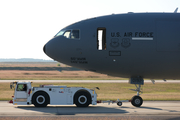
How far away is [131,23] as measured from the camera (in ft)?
57.1

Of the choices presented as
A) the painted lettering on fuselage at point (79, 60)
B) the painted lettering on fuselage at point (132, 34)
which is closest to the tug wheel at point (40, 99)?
the painted lettering on fuselage at point (79, 60)

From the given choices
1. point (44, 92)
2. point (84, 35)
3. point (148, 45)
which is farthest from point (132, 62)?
point (44, 92)

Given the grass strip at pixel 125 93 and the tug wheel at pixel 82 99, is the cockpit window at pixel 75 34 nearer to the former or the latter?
the tug wheel at pixel 82 99

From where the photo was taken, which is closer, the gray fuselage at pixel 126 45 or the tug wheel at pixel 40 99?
the gray fuselage at pixel 126 45

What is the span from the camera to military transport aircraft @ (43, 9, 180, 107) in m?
16.9

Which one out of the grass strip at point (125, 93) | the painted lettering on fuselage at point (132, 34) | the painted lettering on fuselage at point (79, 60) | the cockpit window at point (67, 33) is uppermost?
the cockpit window at point (67, 33)

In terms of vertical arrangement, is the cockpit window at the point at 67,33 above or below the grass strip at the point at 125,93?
above

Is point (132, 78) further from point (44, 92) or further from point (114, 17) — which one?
point (44, 92)

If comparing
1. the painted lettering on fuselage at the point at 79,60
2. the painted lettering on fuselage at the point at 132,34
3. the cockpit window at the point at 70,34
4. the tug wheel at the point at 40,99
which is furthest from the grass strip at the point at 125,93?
the painted lettering on fuselage at the point at 132,34

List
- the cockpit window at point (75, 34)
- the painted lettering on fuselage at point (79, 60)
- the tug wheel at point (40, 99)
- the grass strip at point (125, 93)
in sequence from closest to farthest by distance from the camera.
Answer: the painted lettering on fuselage at point (79, 60) → the cockpit window at point (75, 34) → the tug wheel at point (40, 99) → the grass strip at point (125, 93)

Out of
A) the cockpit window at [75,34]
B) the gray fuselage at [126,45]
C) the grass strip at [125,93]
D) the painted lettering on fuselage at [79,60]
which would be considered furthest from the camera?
the grass strip at [125,93]

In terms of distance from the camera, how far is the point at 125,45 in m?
17.1

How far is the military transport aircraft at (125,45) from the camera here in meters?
16.9

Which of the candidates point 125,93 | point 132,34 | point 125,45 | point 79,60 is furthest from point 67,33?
point 125,93
